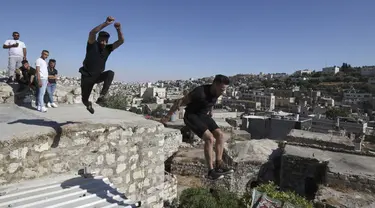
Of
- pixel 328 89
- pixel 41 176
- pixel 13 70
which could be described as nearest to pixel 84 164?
pixel 41 176

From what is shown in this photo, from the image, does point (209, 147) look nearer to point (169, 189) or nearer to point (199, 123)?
point (199, 123)

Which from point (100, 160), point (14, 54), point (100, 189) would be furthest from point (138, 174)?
point (14, 54)

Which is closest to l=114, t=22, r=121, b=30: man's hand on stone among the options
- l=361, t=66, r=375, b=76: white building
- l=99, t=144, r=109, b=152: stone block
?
l=99, t=144, r=109, b=152: stone block

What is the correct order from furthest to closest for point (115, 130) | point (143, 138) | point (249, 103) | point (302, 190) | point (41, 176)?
point (249, 103) < point (302, 190) < point (143, 138) < point (115, 130) < point (41, 176)

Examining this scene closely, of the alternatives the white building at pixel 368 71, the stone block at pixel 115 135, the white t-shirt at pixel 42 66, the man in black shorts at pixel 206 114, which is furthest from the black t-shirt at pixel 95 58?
the white building at pixel 368 71

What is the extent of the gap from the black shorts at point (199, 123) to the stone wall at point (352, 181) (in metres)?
7.25

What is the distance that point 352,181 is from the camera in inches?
349

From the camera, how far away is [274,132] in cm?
2878

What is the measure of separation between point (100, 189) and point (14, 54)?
23.4 feet

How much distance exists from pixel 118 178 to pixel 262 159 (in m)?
8.38

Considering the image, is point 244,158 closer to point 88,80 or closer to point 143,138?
point 143,138

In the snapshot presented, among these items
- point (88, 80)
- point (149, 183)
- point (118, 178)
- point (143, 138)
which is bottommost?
point (149, 183)

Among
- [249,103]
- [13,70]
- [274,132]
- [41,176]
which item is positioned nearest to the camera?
[41,176]

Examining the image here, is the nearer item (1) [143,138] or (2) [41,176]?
(2) [41,176]
